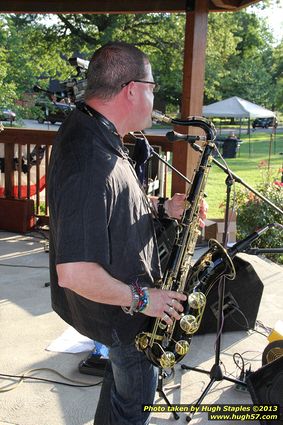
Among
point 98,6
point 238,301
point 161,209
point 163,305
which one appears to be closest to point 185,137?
point 161,209

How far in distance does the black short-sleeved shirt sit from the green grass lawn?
5.19 meters

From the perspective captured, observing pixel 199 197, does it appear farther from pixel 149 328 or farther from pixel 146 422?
pixel 146 422

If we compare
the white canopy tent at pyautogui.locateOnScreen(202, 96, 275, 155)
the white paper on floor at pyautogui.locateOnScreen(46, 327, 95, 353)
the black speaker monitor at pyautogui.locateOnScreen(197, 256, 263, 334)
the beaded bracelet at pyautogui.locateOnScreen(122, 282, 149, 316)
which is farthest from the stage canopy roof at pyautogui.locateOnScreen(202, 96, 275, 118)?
the beaded bracelet at pyautogui.locateOnScreen(122, 282, 149, 316)

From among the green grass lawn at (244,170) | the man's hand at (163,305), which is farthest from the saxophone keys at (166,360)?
the green grass lawn at (244,170)

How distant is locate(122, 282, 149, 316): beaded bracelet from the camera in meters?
1.58

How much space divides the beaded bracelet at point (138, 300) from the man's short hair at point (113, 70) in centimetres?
67

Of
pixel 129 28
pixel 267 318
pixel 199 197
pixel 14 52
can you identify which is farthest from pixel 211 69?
pixel 199 197

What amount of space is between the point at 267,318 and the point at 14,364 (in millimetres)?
2090

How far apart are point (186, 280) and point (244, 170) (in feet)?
44.5

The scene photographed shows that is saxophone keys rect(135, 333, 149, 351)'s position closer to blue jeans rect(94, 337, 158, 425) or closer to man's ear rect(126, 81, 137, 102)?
blue jeans rect(94, 337, 158, 425)

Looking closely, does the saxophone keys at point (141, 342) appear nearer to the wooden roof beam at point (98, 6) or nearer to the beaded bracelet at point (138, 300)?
the beaded bracelet at point (138, 300)

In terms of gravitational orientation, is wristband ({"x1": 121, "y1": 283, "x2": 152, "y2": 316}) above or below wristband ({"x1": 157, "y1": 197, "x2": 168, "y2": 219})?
below

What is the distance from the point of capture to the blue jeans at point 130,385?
180 centimetres

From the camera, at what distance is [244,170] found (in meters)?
15.2
